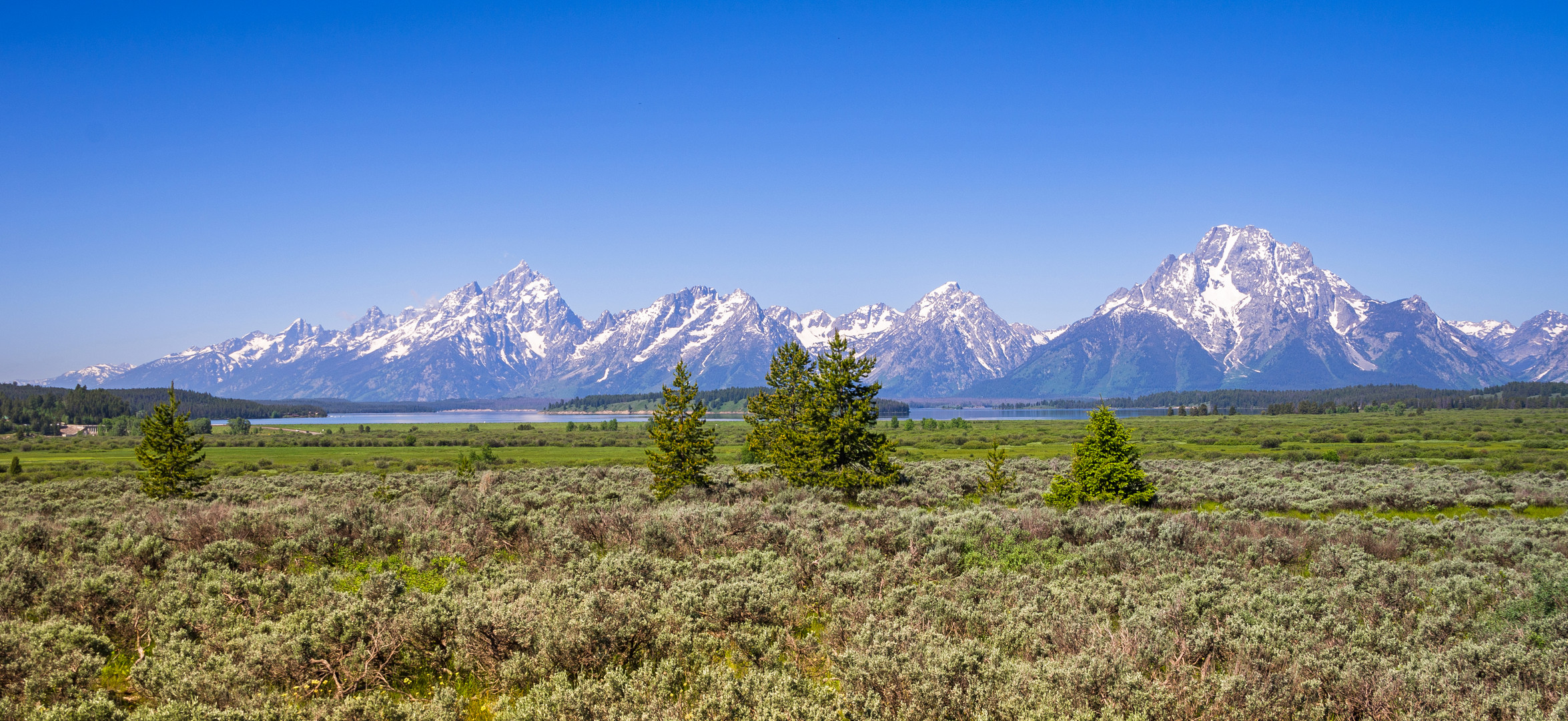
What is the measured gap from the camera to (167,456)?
29906 millimetres

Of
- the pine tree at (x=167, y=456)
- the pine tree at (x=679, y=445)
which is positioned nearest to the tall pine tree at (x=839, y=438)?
the pine tree at (x=679, y=445)

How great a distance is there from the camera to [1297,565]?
14.8 m

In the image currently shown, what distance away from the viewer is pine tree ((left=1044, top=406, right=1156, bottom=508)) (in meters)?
23.7

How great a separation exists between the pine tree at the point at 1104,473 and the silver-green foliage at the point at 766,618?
6.05 meters

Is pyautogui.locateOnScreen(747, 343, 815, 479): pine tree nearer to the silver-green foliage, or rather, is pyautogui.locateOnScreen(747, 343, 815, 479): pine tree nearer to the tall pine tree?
the tall pine tree

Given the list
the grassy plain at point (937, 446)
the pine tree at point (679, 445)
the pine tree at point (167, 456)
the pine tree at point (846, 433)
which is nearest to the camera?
the pine tree at point (679, 445)

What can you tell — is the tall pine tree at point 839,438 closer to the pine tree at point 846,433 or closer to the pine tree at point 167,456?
the pine tree at point 846,433

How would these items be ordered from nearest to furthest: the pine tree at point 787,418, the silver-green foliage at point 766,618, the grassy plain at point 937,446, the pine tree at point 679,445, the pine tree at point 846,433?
the silver-green foliage at point 766,618 → the pine tree at point 679,445 → the pine tree at point 846,433 → the pine tree at point 787,418 → the grassy plain at point 937,446

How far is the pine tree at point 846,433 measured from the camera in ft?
91.4

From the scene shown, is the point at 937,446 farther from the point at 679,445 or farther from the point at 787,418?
the point at 679,445

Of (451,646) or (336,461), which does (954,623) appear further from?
(336,461)

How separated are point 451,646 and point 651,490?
18821mm

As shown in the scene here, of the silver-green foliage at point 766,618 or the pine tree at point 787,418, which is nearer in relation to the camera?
the silver-green foliage at point 766,618

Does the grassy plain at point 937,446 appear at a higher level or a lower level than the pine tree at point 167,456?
lower
